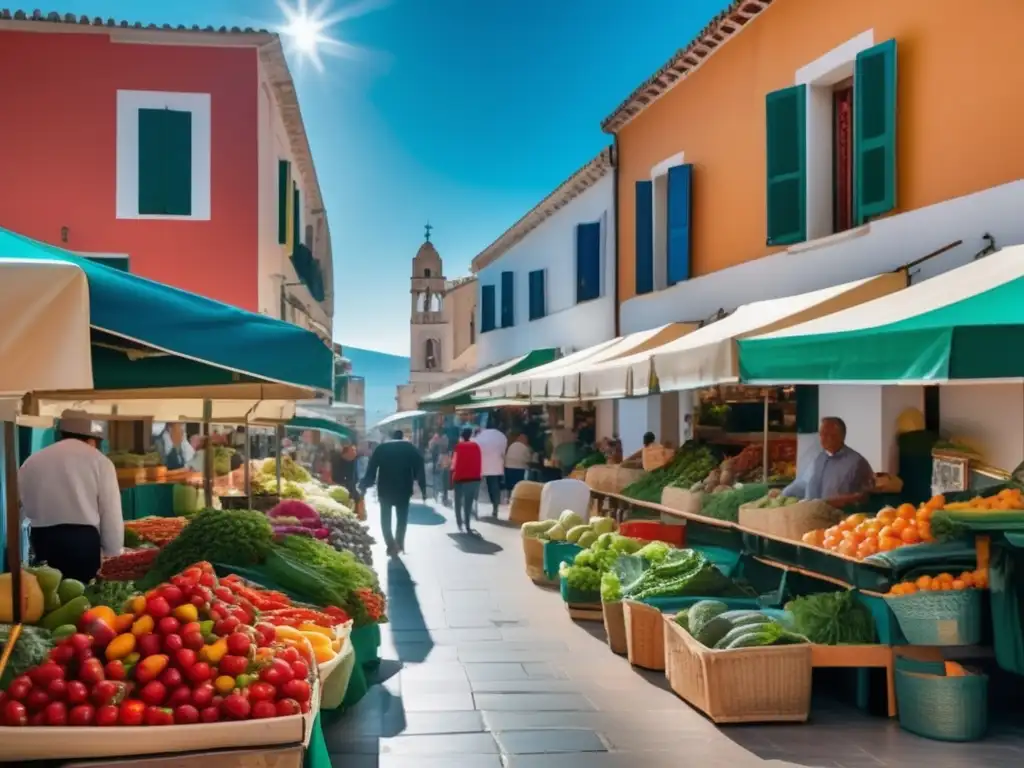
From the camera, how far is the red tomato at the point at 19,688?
3.81 meters

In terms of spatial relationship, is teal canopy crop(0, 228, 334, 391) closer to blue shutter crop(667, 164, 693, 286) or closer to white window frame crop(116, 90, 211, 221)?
blue shutter crop(667, 164, 693, 286)

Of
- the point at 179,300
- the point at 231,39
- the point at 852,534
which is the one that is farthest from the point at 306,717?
the point at 231,39

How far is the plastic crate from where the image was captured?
35.4ft

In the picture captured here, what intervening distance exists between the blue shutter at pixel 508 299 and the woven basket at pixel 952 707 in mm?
22526

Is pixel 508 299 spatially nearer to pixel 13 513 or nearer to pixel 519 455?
pixel 519 455

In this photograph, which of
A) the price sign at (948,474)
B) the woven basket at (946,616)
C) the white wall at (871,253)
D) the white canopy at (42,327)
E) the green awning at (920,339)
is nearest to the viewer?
the white canopy at (42,327)

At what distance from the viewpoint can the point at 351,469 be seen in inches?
797

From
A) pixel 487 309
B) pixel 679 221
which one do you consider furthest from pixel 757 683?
pixel 487 309

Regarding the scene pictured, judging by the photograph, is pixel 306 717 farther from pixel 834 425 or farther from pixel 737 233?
pixel 737 233

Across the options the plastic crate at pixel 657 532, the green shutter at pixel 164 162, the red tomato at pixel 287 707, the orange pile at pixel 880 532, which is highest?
the green shutter at pixel 164 162

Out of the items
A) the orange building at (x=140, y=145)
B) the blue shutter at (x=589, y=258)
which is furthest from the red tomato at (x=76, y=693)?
the blue shutter at (x=589, y=258)

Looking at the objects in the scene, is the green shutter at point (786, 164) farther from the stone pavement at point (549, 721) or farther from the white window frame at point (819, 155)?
the stone pavement at point (549, 721)

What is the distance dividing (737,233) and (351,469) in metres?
10.0

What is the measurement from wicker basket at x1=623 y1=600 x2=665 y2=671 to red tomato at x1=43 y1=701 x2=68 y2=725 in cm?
470
